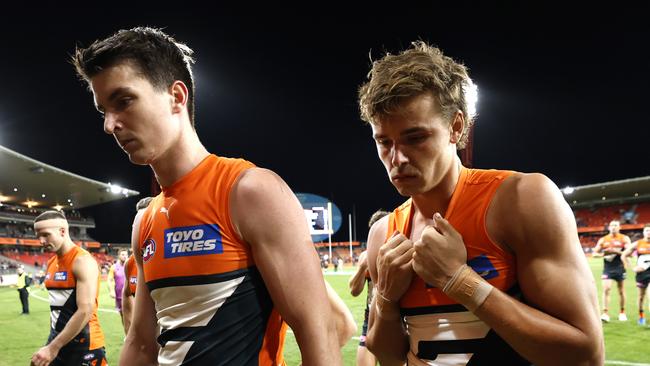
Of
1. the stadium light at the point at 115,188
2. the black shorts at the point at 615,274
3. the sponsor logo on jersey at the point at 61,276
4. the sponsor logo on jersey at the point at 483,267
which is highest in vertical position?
the sponsor logo on jersey at the point at 483,267

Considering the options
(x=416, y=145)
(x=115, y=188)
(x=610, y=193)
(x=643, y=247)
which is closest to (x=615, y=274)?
(x=643, y=247)

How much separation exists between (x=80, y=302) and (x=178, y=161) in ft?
12.7

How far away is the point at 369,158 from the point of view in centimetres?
7200

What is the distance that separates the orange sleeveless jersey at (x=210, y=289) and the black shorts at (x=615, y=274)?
11454 mm

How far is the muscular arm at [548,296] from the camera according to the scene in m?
1.56

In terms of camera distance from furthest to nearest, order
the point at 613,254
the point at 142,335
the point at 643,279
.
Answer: the point at 613,254 < the point at 643,279 < the point at 142,335

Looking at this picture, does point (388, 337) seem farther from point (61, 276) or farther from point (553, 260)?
point (61, 276)

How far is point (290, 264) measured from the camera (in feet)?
5.22

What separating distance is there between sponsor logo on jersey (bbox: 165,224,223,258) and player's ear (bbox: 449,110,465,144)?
0.99 meters

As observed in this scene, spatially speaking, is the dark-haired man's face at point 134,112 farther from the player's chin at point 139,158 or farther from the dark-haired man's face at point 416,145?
the dark-haired man's face at point 416,145

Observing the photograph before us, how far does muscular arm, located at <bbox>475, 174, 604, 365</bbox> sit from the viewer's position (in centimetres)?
156

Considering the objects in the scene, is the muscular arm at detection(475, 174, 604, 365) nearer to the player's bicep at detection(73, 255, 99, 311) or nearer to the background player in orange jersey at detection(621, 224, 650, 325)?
the player's bicep at detection(73, 255, 99, 311)

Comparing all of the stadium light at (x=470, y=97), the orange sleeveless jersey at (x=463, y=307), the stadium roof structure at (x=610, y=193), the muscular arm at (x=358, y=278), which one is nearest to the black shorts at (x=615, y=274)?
the muscular arm at (x=358, y=278)

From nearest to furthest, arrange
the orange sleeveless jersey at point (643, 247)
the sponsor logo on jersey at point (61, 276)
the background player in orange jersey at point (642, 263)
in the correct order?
the sponsor logo on jersey at point (61, 276), the background player in orange jersey at point (642, 263), the orange sleeveless jersey at point (643, 247)
